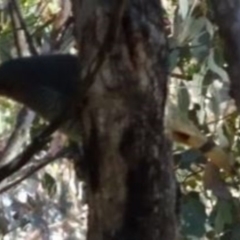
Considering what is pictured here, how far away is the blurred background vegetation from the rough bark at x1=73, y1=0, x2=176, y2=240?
31cm

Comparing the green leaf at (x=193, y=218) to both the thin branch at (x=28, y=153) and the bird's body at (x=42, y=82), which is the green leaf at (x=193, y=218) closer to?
the bird's body at (x=42, y=82)

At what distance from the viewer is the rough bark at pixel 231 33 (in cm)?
91

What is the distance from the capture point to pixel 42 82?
1.35 m

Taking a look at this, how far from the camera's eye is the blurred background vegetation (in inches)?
59.8

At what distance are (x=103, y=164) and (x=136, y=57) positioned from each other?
0.44 feet

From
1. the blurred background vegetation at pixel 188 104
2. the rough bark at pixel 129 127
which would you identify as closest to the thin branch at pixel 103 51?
the rough bark at pixel 129 127

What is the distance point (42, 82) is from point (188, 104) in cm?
31

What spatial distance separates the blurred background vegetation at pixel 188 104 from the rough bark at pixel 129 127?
311 mm

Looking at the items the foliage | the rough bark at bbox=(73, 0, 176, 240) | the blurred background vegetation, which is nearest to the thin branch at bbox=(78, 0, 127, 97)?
the rough bark at bbox=(73, 0, 176, 240)

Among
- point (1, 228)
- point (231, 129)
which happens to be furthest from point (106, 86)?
point (1, 228)

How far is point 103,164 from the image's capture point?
3.25ft

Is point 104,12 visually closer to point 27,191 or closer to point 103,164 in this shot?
point 103,164

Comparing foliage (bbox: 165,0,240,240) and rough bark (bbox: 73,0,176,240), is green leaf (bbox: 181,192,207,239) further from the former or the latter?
rough bark (bbox: 73,0,176,240)

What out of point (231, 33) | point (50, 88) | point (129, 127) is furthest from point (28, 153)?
point (50, 88)
